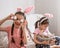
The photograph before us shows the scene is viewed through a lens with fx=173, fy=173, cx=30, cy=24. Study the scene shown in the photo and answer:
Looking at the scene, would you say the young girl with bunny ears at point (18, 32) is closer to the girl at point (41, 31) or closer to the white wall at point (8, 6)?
the girl at point (41, 31)

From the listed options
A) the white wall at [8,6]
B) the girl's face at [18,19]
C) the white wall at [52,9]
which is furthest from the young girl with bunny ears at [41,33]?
the white wall at [52,9]

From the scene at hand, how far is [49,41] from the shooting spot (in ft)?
3.33

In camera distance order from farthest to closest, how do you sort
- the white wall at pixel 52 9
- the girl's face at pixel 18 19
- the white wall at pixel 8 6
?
the white wall at pixel 52 9
the white wall at pixel 8 6
the girl's face at pixel 18 19

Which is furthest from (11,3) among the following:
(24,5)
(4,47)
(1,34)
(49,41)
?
(49,41)

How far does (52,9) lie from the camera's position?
174 centimetres

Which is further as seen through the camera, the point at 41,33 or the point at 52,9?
the point at 52,9

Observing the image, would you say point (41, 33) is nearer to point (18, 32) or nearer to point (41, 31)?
point (41, 31)

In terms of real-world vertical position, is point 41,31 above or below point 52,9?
below

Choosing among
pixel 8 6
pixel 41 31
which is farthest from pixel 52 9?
pixel 41 31

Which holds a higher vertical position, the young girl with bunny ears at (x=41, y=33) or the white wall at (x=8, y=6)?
the white wall at (x=8, y=6)

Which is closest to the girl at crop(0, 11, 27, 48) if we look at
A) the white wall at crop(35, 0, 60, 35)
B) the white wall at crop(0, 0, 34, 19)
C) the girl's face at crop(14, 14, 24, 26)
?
the girl's face at crop(14, 14, 24, 26)

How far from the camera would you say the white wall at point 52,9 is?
173 cm

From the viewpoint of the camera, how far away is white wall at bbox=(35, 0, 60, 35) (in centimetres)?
173

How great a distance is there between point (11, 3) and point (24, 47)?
0.56 m
